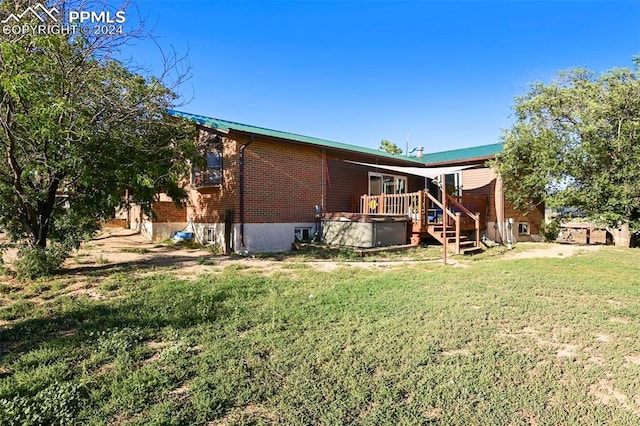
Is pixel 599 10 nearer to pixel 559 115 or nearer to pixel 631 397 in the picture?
pixel 559 115

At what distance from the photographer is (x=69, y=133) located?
673 centimetres

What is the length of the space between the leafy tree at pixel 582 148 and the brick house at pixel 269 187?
131 centimetres

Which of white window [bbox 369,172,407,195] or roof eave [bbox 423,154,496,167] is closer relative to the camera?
roof eave [bbox 423,154,496,167]

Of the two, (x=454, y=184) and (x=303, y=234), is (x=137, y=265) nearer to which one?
(x=303, y=234)

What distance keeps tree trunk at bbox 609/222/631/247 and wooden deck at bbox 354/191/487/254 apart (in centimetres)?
528

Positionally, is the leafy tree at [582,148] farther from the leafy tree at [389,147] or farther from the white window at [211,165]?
the leafy tree at [389,147]

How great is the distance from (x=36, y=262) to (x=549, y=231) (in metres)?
18.6

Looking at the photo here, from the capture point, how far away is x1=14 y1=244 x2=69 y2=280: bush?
6930mm

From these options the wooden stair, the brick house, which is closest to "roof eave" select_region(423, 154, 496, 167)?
the brick house

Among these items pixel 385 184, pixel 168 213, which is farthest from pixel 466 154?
pixel 168 213

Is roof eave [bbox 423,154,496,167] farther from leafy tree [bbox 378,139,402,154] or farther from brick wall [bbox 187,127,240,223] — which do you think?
leafy tree [bbox 378,139,402,154]

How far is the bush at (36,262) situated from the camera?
22.7 ft

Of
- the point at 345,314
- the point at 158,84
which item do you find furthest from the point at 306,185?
the point at 345,314

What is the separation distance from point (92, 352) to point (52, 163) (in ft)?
14.4
